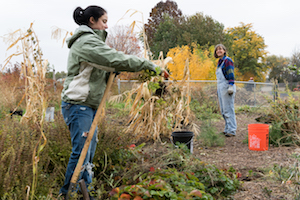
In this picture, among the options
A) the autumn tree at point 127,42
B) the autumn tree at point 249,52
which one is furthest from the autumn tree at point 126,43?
the autumn tree at point 249,52

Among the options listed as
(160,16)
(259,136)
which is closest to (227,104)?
(259,136)

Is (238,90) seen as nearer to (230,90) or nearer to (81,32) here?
(230,90)

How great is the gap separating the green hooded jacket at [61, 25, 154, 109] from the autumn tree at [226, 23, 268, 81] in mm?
28526

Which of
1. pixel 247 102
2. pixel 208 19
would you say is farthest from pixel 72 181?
pixel 208 19

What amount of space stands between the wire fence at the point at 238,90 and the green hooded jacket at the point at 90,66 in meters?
7.34

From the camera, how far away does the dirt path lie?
8.11 feet

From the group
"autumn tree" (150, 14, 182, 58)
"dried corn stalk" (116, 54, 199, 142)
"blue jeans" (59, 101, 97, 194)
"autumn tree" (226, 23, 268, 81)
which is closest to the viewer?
"blue jeans" (59, 101, 97, 194)

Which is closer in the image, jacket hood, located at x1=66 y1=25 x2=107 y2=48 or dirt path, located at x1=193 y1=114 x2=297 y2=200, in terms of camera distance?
jacket hood, located at x1=66 y1=25 x2=107 y2=48

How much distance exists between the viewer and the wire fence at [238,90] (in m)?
9.60

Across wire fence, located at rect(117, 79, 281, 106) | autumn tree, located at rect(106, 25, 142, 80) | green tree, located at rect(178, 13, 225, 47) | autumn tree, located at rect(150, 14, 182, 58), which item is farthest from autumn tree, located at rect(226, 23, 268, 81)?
wire fence, located at rect(117, 79, 281, 106)

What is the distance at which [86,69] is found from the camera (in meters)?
2.17

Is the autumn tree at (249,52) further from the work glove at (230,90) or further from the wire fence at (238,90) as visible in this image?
the work glove at (230,90)

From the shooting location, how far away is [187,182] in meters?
2.37

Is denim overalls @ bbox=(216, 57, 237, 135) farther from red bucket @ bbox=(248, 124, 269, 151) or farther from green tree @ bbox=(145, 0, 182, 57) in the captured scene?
green tree @ bbox=(145, 0, 182, 57)
